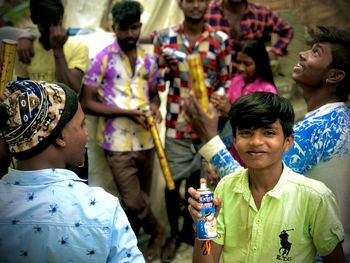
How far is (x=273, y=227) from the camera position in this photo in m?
1.78

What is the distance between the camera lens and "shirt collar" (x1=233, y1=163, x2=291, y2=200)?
1.79 m

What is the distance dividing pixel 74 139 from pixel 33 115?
0.20m

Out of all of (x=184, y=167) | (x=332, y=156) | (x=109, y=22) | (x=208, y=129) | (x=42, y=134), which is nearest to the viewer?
(x=42, y=134)

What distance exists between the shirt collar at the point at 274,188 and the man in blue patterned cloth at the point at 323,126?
172mm

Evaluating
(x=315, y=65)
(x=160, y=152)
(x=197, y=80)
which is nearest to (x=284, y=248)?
(x=315, y=65)

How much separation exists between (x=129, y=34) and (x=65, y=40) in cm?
52

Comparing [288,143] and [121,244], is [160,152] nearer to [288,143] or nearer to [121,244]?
[288,143]

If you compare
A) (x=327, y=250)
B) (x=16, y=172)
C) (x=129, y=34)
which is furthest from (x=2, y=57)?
(x=327, y=250)

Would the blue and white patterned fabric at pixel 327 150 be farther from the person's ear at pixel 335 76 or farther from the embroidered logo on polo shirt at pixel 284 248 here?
the embroidered logo on polo shirt at pixel 284 248

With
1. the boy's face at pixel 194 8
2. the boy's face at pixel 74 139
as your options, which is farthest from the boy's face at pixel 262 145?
the boy's face at pixel 194 8

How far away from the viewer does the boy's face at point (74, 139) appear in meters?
1.54

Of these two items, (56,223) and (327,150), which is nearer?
(56,223)

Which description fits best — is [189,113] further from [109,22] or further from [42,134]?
[109,22]

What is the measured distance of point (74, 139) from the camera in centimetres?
157
